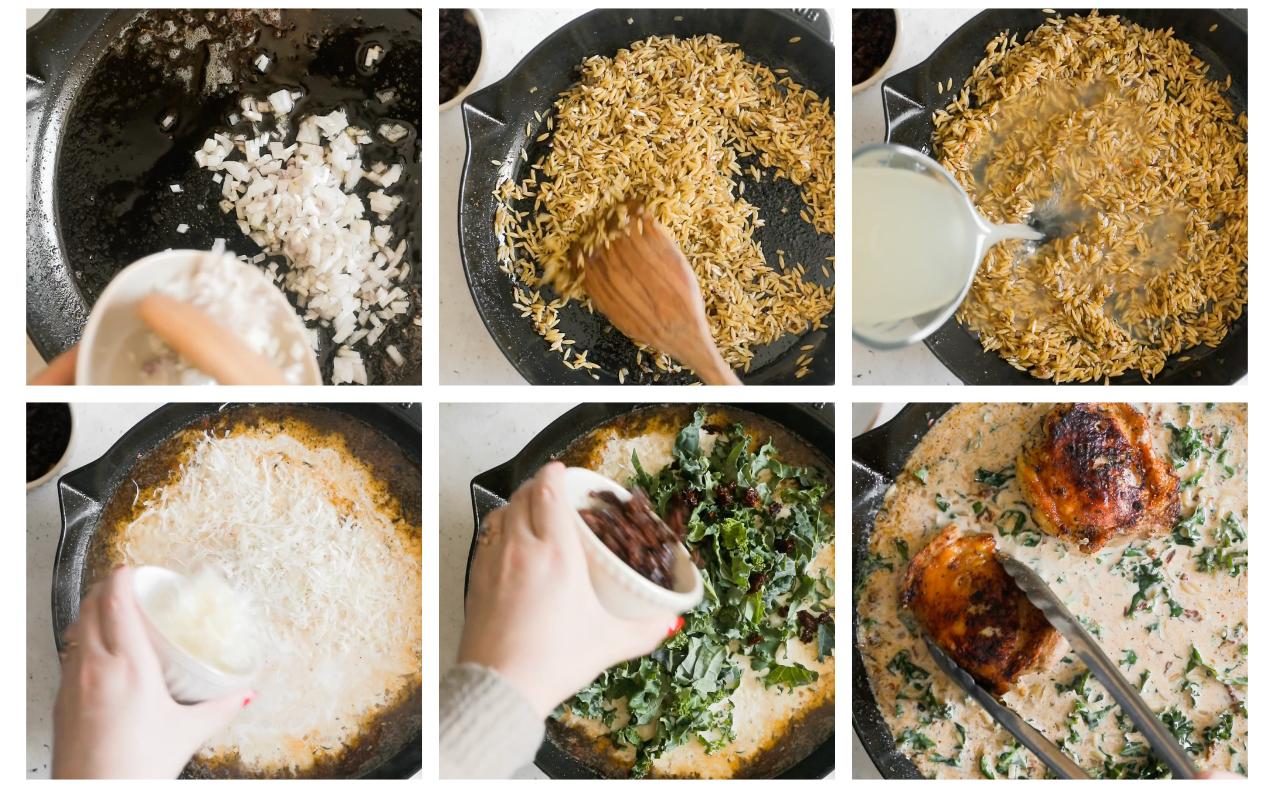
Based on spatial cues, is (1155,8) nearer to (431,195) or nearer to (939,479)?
(939,479)

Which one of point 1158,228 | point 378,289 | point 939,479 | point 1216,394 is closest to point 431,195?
point 378,289

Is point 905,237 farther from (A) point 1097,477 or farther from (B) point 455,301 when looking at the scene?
(B) point 455,301

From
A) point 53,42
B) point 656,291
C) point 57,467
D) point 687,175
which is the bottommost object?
point 57,467

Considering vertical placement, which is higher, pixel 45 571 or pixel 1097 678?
pixel 45 571

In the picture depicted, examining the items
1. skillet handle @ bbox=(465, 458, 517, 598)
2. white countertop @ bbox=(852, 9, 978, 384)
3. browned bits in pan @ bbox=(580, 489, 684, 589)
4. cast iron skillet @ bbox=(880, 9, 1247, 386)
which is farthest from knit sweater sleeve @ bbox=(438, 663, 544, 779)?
cast iron skillet @ bbox=(880, 9, 1247, 386)

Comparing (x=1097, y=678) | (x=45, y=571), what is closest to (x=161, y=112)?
(x=45, y=571)

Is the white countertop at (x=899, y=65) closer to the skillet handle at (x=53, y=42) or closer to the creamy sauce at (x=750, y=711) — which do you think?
the creamy sauce at (x=750, y=711)

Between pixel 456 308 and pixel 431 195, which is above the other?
pixel 431 195
